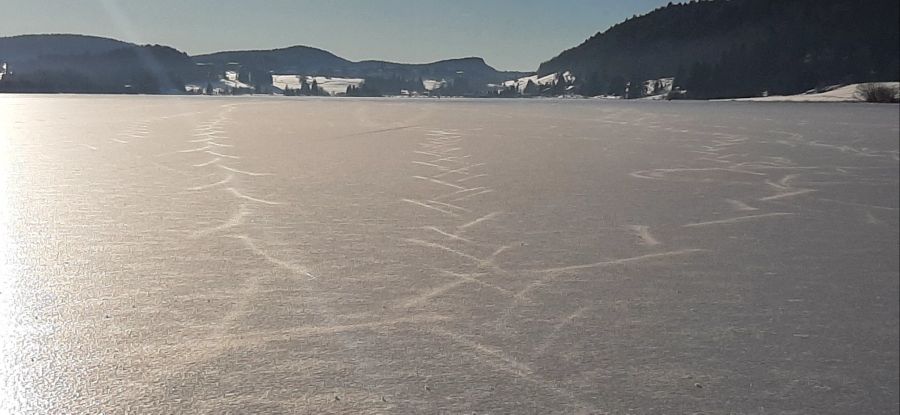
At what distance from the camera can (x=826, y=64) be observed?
46781mm

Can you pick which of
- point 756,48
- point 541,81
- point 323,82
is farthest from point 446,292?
point 541,81

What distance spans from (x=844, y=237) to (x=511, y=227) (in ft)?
4.38

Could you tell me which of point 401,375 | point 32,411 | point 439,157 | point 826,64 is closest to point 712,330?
point 401,375

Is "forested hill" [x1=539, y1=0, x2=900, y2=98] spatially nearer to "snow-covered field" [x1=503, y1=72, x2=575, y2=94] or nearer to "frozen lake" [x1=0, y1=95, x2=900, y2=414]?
"snow-covered field" [x1=503, y1=72, x2=575, y2=94]

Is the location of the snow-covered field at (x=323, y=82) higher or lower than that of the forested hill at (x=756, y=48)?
lower

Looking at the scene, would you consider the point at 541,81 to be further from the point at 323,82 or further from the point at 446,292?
the point at 446,292

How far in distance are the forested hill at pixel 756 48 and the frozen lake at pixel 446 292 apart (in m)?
45.9

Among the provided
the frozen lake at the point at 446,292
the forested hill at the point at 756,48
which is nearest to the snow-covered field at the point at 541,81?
the forested hill at the point at 756,48

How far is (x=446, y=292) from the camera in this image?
2053 millimetres

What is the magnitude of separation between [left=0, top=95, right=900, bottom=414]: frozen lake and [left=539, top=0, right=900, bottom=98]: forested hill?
151 feet

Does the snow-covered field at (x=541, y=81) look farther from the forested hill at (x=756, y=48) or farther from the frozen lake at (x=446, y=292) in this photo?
the frozen lake at (x=446, y=292)

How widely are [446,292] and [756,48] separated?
56.2m

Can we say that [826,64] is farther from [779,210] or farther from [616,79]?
[779,210]

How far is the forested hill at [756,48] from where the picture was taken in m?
45.4
